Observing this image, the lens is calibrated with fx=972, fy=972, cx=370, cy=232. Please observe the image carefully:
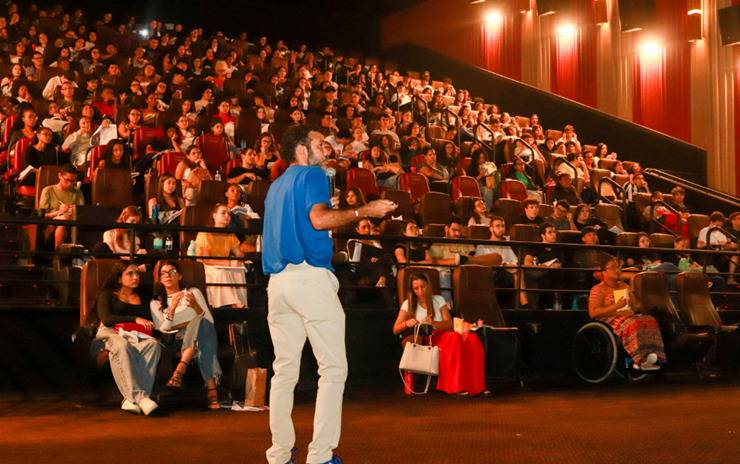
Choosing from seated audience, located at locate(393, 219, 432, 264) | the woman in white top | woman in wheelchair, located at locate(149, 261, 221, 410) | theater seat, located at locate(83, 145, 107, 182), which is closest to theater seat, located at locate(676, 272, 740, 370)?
seated audience, located at locate(393, 219, 432, 264)

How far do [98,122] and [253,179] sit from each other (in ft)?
7.15

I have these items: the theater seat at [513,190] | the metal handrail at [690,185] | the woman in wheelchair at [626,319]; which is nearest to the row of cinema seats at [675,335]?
the woman in wheelchair at [626,319]

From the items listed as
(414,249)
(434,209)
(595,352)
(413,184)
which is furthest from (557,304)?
(413,184)

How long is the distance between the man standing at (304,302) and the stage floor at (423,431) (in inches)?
24.1

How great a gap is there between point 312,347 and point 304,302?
174 millimetres

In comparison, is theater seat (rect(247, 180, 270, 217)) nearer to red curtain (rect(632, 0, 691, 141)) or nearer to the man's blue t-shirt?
the man's blue t-shirt

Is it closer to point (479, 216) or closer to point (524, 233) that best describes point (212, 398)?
point (524, 233)

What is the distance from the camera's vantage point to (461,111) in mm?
15352

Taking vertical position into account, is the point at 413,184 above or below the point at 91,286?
above

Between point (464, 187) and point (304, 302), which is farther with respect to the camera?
point (464, 187)

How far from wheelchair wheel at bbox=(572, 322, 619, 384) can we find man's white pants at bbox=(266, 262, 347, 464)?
4.40 meters

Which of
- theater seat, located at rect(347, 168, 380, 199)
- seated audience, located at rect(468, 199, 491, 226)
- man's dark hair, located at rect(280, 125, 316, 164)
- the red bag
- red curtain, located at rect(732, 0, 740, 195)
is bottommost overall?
the red bag

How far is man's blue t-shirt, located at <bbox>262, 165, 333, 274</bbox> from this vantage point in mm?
3746

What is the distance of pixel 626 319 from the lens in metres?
7.77
